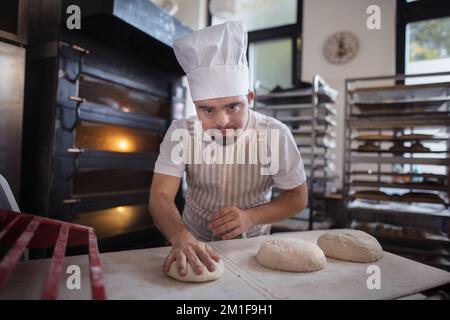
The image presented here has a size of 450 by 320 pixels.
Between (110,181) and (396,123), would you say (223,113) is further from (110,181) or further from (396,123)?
(396,123)

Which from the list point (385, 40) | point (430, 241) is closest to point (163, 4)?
point (385, 40)

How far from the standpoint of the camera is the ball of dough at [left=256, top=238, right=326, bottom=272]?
104 cm

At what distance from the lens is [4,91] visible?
1795 millimetres

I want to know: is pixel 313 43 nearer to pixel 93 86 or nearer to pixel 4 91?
pixel 93 86

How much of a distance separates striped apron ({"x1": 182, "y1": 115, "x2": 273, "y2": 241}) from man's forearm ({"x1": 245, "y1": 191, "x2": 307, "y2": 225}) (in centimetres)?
16

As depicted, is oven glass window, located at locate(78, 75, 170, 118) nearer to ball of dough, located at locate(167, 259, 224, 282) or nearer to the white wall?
ball of dough, located at locate(167, 259, 224, 282)

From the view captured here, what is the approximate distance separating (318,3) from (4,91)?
11.8 ft

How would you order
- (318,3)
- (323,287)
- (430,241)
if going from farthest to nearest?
(318,3), (430,241), (323,287)

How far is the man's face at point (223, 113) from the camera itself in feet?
4.35

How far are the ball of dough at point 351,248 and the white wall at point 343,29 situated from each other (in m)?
2.55

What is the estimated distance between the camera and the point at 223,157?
1.66 metres

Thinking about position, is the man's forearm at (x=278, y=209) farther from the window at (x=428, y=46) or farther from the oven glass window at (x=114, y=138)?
the window at (x=428, y=46)

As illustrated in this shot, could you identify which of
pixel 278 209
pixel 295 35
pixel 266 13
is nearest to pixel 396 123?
pixel 278 209

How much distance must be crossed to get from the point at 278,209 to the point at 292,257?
0.47 metres
